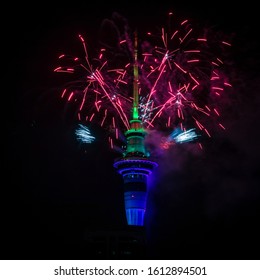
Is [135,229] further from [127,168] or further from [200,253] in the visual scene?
[200,253]

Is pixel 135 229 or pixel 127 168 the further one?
pixel 127 168

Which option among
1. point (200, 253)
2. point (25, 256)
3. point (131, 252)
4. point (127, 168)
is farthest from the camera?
point (200, 253)

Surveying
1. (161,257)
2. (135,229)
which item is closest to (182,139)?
(135,229)

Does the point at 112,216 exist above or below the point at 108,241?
above

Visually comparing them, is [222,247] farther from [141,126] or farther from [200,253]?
[141,126]
